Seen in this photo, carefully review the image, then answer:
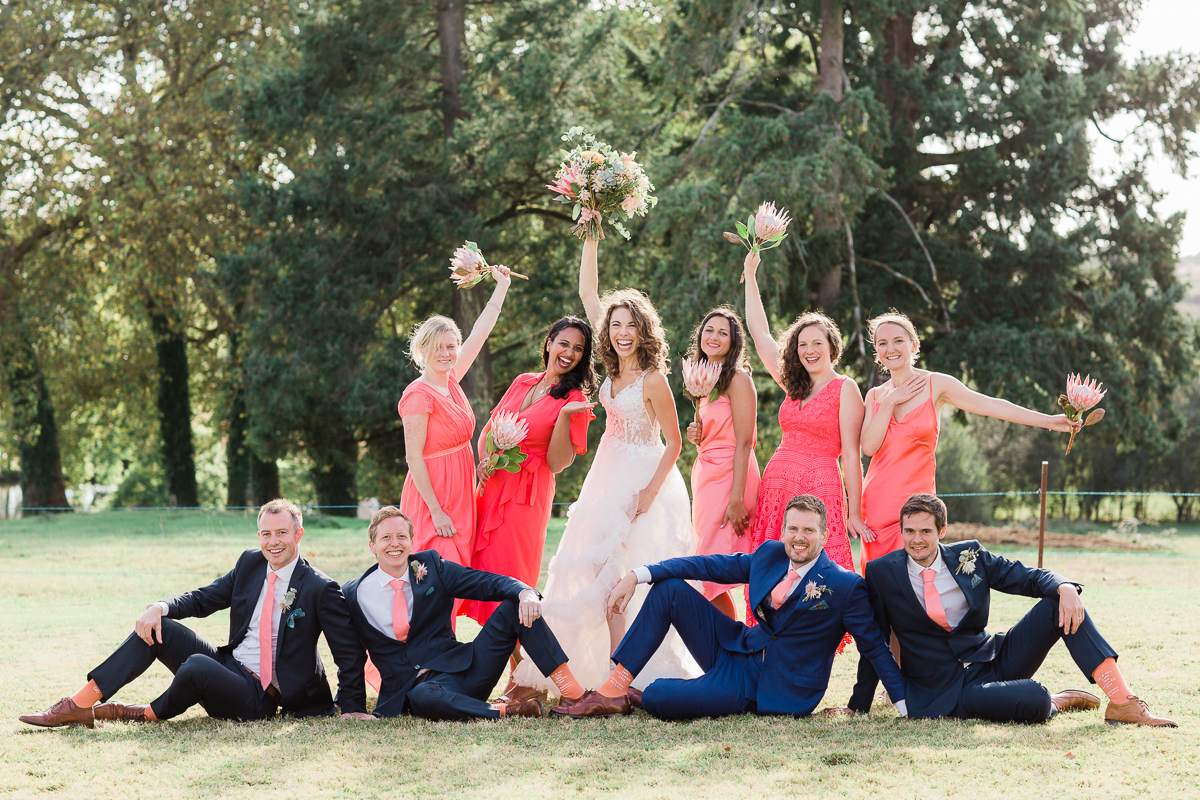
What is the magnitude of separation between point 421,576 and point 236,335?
19154mm

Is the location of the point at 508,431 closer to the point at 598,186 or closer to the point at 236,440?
the point at 598,186

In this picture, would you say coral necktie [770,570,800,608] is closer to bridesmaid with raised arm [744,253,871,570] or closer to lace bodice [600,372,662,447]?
bridesmaid with raised arm [744,253,871,570]

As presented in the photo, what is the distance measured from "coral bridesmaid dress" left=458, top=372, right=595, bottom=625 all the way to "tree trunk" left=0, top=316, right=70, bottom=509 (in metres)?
19.3

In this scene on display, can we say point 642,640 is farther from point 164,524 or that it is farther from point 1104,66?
point 1104,66

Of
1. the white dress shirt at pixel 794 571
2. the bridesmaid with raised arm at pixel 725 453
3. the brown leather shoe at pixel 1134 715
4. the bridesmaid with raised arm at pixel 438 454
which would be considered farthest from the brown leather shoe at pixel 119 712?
the brown leather shoe at pixel 1134 715

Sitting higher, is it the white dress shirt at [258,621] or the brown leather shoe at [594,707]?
the white dress shirt at [258,621]

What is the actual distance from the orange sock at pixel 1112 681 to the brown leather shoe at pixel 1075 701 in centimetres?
32

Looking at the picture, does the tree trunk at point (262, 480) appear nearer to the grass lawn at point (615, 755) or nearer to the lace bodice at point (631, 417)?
the grass lawn at point (615, 755)

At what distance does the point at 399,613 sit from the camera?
5375 mm

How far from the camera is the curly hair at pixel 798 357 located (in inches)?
235

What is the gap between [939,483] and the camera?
23.5 meters

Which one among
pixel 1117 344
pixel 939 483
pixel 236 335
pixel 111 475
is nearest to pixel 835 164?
pixel 1117 344

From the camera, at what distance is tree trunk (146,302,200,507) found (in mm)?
23016

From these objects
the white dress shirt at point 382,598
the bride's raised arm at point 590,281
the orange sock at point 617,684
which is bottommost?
the orange sock at point 617,684
